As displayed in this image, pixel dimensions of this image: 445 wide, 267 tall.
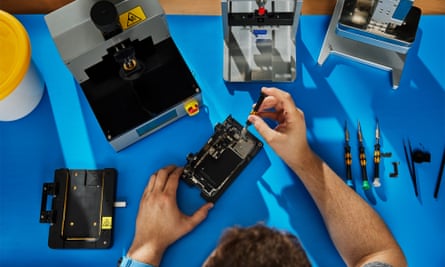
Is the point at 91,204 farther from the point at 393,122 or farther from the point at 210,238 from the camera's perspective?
the point at 393,122

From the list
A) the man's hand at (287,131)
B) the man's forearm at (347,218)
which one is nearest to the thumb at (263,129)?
the man's hand at (287,131)

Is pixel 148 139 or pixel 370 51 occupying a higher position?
pixel 370 51

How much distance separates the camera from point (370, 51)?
1.25 metres

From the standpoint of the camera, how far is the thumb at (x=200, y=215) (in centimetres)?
115

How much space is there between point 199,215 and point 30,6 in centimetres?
83

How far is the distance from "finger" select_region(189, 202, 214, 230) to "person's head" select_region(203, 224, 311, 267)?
0.38m

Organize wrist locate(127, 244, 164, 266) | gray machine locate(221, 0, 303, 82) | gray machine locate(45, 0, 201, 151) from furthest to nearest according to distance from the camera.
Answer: gray machine locate(221, 0, 303, 82)
wrist locate(127, 244, 164, 266)
gray machine locate(45, 0, 201, 151)

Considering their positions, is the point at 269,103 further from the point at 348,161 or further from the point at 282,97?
the point at 348,161

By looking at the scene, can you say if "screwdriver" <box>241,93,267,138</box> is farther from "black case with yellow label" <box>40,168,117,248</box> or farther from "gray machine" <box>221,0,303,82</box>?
"black case with yellow label" <box>40,168,117,248</box>

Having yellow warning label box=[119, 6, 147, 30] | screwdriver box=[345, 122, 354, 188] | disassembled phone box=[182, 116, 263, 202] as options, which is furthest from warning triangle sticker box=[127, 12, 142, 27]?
screwdriver box=[345, 122, 354, 188]

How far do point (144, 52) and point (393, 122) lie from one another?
2.45ft

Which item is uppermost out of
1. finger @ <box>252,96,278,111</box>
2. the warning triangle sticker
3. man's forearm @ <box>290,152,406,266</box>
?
the warning triangle sticker

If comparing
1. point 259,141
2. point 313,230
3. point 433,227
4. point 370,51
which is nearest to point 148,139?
point 259,141

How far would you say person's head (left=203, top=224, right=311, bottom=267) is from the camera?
728mm
